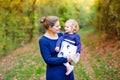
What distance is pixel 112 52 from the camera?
20250 millimetres

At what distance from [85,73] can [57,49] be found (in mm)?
8984

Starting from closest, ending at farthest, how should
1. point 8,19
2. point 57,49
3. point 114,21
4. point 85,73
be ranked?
point 57,49 → point 85,73 → point 114,21 → point 8,19

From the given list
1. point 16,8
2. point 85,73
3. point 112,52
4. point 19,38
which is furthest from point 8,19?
point 85,73

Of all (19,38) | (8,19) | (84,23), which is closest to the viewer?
(8,19)

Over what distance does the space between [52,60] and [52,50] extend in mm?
197

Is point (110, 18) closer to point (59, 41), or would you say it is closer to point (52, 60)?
point (59, 41)

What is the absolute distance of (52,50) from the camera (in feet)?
19.6

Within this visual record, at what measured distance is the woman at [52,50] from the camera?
5883 millimetres

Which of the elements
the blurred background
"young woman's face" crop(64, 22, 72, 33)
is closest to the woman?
"young woman's face" crop(64, 22, 72, 33)

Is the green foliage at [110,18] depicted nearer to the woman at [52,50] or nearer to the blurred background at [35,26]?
the blurred background at [35,26]

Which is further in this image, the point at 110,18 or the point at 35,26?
the point at 35,26

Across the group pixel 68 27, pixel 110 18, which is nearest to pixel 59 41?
pixel 68 27

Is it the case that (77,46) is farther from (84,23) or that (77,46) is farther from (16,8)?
(84,23)

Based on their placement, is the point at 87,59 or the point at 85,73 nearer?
the point at 85,73
